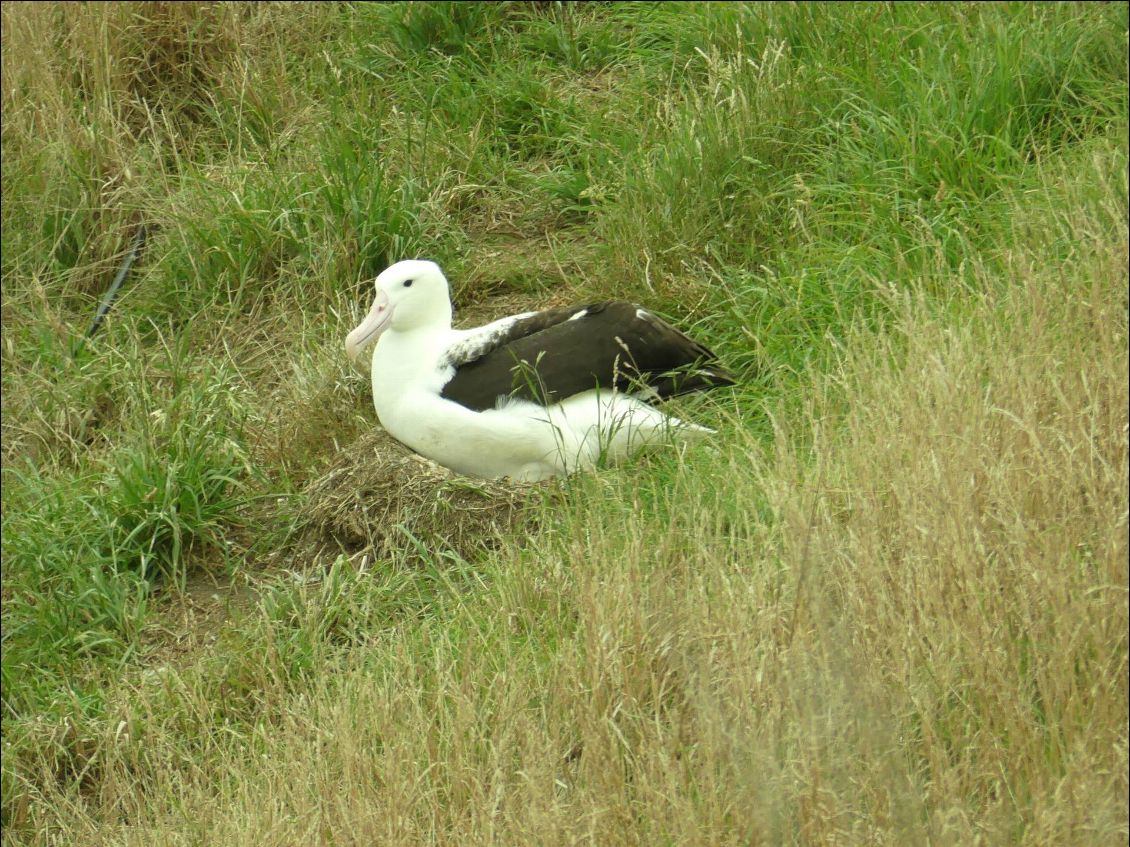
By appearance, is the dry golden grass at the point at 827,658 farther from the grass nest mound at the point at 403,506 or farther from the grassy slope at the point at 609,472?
the grass nest mound at the point at 403,506

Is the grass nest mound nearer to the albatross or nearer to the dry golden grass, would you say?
the albatross

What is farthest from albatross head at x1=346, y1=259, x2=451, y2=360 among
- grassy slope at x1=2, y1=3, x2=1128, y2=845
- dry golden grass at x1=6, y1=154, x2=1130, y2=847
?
dry golden grass at x1=6, y1=154, x2=1130, y2=847

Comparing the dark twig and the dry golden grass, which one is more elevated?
the dry golden grass

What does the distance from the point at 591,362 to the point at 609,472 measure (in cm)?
42

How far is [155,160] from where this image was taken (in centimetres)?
803

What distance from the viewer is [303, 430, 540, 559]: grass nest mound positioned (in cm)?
531

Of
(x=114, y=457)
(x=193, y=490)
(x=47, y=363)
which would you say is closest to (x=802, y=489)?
(x=193, y=490)

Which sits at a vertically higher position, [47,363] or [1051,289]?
[1051,289]

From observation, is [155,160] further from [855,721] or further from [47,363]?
[855,721]

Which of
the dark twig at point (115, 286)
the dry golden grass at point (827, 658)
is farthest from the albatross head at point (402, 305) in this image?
the dark twig at point (115, 286)

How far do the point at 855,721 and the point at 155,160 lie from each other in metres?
5.63

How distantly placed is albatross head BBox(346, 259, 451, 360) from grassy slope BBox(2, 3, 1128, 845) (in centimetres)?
45

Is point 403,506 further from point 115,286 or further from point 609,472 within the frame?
point 115,286

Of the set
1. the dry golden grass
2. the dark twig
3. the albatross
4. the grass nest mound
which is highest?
the dry golden grass
